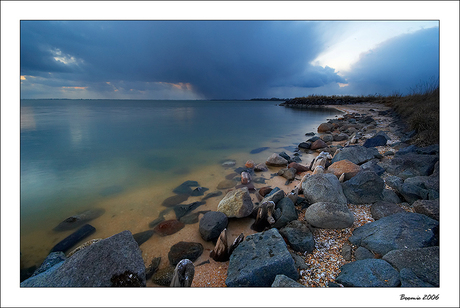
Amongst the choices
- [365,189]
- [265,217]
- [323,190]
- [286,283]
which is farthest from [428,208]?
[286,283]

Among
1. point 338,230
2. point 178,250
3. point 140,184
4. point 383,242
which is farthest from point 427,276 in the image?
point 140,184

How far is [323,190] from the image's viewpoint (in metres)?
3.91

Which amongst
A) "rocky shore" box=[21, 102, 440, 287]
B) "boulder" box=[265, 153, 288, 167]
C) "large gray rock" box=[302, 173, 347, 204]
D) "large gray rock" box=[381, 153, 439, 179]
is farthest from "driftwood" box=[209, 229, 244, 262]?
"boulder" box=[265, 153, 288, 167]

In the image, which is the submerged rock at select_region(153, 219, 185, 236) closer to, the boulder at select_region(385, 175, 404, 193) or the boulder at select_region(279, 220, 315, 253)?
the boulder at select_region(279, 220, 315, 253)

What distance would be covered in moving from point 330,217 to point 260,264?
165cm

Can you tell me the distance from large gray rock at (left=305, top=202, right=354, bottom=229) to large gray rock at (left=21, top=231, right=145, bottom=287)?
2859 mm

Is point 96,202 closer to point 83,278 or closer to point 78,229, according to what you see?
point 78,229

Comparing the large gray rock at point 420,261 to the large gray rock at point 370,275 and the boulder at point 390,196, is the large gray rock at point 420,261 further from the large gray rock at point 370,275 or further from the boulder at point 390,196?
the boulder at point 390,196

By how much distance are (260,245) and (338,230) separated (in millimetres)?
1511

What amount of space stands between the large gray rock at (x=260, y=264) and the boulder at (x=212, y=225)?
997mm

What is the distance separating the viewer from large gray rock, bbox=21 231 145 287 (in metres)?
2.01

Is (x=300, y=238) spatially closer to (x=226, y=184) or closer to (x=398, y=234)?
(x=398, y=234)

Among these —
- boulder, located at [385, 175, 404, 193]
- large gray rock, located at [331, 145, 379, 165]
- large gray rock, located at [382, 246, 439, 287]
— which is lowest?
large gray rock, located at [382, 246, 439, 287]

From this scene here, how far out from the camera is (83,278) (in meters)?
2.00
